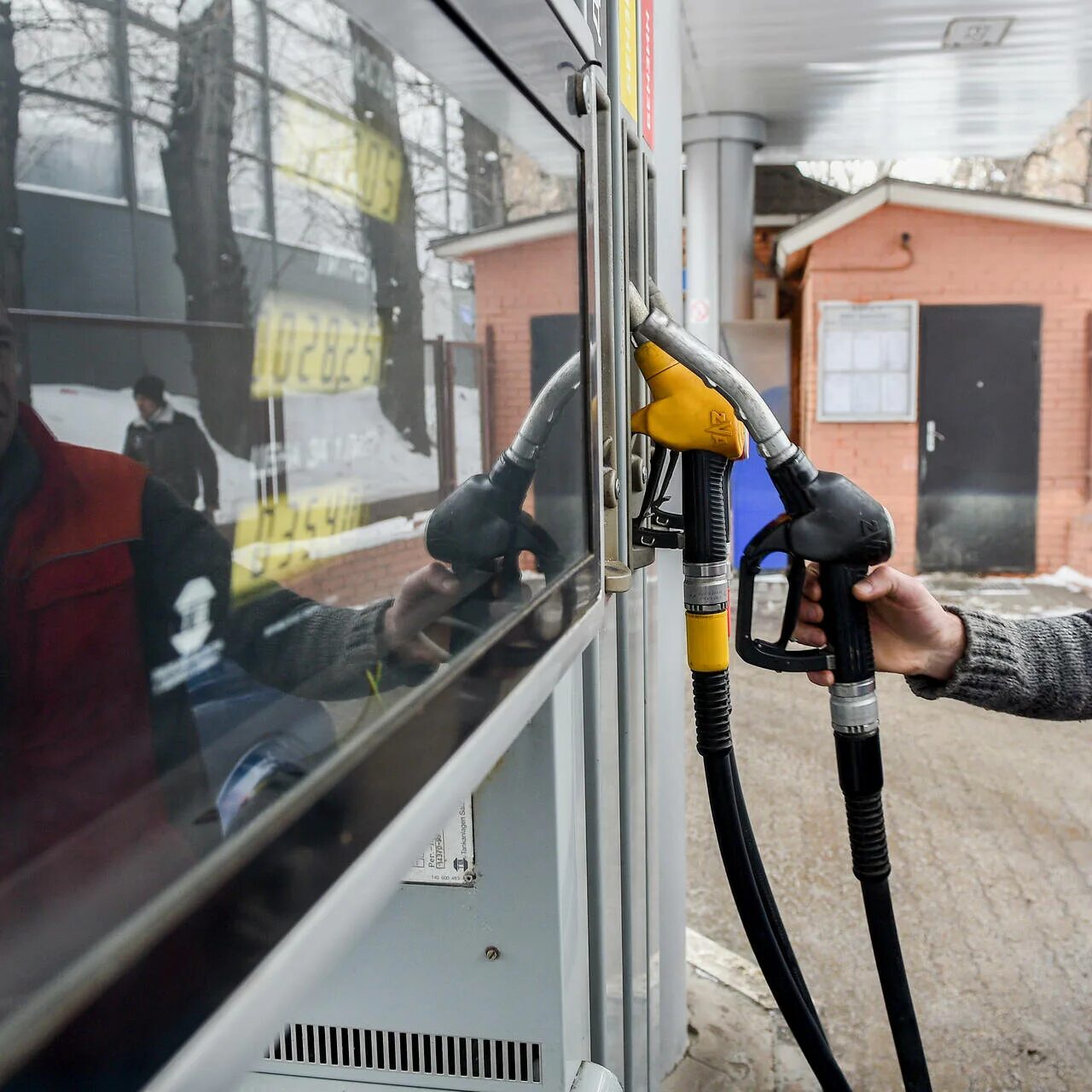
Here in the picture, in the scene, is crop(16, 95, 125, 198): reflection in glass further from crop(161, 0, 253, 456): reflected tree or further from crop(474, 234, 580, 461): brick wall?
crop(474, 234, 580, 461): brick wall

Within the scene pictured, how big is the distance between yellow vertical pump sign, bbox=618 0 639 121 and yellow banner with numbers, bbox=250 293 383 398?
90cm

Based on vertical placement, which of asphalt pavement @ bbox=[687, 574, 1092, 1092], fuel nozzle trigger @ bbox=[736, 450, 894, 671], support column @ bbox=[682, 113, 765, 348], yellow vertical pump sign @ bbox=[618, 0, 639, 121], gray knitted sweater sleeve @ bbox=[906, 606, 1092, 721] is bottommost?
asphalt pavement @ bbox=[687, 574, 1092, 1092]

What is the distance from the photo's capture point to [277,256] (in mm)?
451

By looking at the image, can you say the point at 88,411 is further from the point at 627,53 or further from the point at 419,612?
the point at 627,53

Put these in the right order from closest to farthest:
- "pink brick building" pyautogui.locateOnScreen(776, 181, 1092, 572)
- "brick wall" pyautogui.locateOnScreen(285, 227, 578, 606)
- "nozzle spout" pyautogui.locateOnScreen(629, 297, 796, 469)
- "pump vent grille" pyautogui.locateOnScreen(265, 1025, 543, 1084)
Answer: "brick wall" pyautogui.locateOnScreen(285, 227, 578, 606) < "pump vent grille" pyautogui.locateOnScreen(265, 1025, 543, 1084) < "nozzle spout" pyautogui.locateOnScreen(629, 297, 796, 469) < "pink brick building" pyautogui.locateOnScreen(776, 181, 1092, 572)

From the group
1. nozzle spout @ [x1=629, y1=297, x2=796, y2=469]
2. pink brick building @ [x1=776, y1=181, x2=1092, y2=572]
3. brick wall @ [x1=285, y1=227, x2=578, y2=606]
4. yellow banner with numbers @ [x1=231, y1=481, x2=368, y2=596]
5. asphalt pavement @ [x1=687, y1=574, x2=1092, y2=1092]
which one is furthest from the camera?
pink brick building @ [x1=776, y1=181, x2=1092, y2=572]

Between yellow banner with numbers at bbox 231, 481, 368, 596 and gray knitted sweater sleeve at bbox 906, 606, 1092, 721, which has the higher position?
yellow banner with numbers at bbox 231, 481, 368, 596

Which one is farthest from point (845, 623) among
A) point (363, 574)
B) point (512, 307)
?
point (363, 574)

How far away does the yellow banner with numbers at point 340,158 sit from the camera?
1.50 feet

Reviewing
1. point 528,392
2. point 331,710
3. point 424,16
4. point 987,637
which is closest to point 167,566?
point 331,710

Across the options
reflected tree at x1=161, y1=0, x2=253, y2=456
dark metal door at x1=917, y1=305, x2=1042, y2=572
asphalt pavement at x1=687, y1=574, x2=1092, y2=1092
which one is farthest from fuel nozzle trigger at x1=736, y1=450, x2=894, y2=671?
dark metal door at x1=917, y1=305, x2=1042, y2=572

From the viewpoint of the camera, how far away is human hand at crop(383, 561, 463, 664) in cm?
58

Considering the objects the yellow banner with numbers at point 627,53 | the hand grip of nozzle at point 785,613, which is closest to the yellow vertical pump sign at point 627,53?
the yellow banner with numbers at point 627,53

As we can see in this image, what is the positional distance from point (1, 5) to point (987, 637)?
59.9 inches
